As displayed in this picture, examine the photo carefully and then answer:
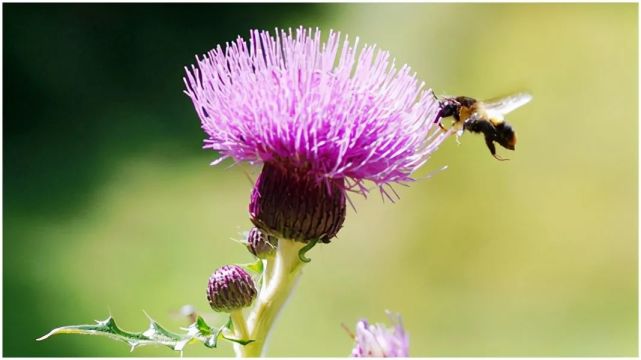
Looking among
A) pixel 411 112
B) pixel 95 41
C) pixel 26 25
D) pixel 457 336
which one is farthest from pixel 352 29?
pixel 411 112

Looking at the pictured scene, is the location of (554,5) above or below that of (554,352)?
above

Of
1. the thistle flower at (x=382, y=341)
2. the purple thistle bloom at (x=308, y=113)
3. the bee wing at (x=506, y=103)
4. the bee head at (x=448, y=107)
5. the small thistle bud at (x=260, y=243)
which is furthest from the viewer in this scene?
the bee wing at (x=506, y=103)

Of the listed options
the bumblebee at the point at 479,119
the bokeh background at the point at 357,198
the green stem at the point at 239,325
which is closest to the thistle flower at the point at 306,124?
the green stem at the point at 239,325

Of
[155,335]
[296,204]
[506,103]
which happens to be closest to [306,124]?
[296,204]

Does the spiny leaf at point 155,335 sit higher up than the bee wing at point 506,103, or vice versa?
the bee wing at point 506,103

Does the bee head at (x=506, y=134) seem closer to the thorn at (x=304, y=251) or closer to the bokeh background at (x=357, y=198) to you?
the thorn at (x=304, y=251)

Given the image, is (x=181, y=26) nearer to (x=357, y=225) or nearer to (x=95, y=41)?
(x=95, y=41)

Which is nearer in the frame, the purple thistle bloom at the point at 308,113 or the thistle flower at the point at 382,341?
the thistle flower at the point at 382,341
